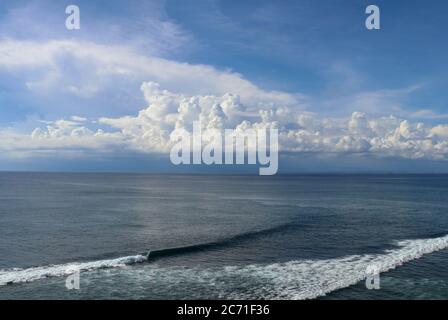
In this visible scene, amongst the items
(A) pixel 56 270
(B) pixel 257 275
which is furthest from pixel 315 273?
(A) pixel 56 270

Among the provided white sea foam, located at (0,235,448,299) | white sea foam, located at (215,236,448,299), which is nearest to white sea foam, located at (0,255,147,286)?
white sea foam, located at (0,235,448,299)

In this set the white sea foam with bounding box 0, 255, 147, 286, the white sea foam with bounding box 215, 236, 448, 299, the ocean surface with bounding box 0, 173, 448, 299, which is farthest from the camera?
the white sea foam with bounding box 0, 255, 147, 286

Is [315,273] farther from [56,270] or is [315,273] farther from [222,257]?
[56,270]

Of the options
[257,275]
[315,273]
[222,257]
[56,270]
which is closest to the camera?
[257,275]

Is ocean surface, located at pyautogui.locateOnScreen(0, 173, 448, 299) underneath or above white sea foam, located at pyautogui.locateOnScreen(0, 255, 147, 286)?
underneath

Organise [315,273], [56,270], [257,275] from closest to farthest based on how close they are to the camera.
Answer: [257,275]
[315,273]
[56,270]

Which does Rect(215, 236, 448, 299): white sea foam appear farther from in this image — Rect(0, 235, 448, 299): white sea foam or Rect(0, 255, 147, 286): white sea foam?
Rect(0, 255, 147, 286): white sea foam
